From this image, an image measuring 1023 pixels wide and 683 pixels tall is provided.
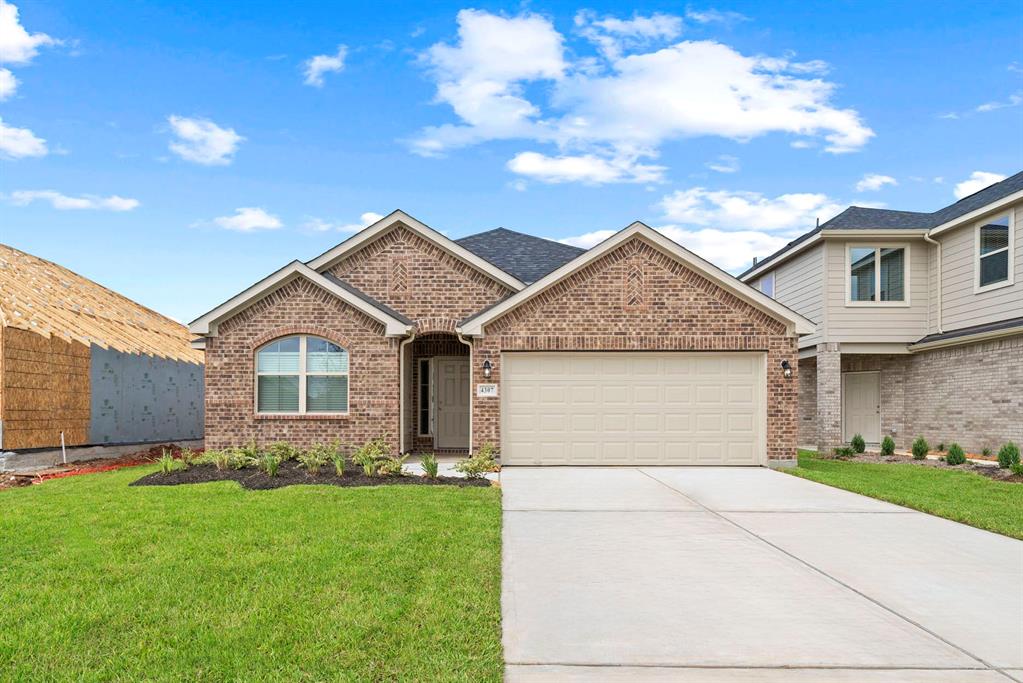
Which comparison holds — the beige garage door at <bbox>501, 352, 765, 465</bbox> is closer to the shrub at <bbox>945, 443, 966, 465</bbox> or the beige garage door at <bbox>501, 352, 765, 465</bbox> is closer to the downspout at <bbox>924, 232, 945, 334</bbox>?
the shrub at <bbox>945, 443, 966, 465</bbox>

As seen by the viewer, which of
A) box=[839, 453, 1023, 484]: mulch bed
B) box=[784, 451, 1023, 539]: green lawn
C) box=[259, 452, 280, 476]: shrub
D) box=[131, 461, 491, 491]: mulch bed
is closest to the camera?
box=[784, 451, 1023, 539]: green lawn

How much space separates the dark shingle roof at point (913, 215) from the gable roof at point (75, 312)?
1722cm

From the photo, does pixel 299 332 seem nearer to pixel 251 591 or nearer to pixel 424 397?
pixel 424 397

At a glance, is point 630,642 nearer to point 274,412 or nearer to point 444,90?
point 274,412

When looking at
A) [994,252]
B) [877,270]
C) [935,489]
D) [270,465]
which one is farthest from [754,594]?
[877,270]

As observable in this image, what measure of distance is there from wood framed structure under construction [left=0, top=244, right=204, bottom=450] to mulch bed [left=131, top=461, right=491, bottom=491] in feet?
13.0

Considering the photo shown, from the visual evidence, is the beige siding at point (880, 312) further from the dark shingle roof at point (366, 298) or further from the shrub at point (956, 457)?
the dark shingle roof at point (366, 298)

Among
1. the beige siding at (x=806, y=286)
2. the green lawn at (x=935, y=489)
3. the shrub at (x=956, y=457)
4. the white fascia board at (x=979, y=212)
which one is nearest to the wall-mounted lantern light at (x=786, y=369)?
the green lawn at (x=935, y=489)

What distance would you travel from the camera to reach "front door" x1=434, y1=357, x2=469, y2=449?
17.4 meters

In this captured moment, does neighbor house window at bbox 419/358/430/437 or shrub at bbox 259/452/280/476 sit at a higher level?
neighbor house window at bbox 419/358/430/437

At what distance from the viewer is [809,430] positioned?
830 inches

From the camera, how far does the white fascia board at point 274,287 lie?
47.3 feet

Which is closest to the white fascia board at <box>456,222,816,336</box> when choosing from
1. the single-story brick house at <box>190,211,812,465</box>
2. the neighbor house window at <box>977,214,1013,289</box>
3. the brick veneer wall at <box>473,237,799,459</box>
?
the single-story brick house at <box>190,211,812,465</box>

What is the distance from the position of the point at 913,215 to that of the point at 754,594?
1776 cm
